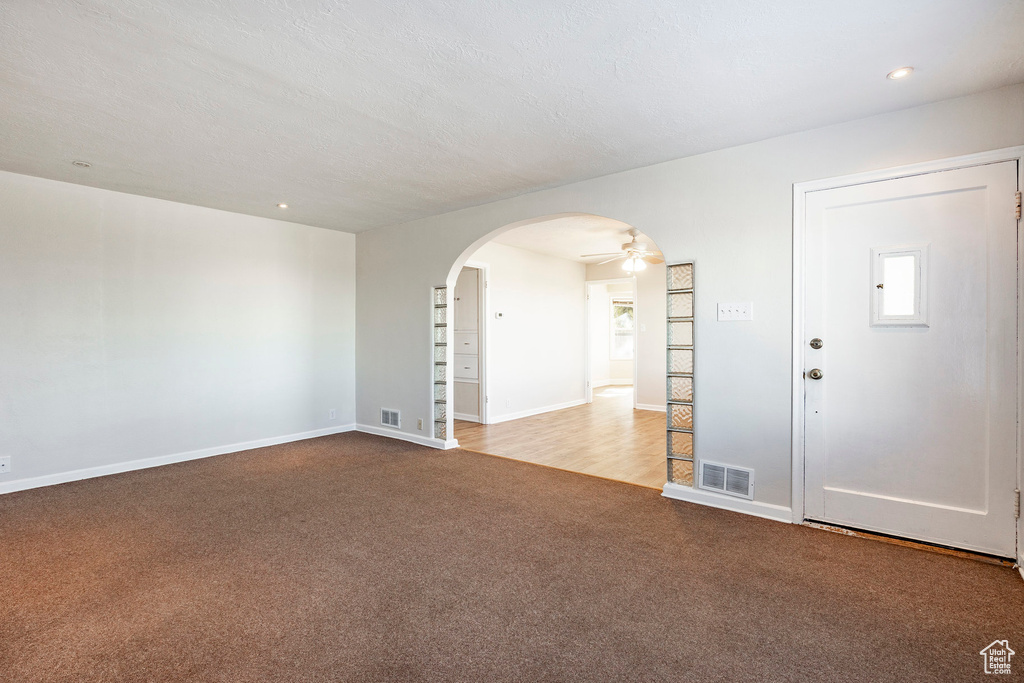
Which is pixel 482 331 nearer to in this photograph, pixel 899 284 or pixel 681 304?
pixel 681 304

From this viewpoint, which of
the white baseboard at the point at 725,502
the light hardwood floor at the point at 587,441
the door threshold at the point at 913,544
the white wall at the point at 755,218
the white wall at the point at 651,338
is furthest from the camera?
the white wall at the point at 651,338

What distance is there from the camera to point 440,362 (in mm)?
5156

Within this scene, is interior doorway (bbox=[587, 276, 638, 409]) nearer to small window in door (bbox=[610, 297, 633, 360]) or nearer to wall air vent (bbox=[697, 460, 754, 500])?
small window in door (bbox=[610, 297, 633, 360])

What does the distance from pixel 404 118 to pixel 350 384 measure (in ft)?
13.1

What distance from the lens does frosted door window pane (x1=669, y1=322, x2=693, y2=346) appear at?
11.4ft

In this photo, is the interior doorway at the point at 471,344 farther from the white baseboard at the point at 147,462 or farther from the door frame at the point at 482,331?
the white baseboard at the point at 147,462

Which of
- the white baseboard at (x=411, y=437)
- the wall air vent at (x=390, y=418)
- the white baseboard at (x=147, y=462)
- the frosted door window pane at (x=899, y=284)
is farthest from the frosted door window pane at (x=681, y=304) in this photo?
the white baseboard at (x=147, y=462)

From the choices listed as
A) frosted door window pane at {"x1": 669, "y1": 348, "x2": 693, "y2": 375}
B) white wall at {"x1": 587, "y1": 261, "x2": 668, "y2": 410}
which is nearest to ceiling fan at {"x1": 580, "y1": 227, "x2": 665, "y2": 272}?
white wall at {"x1": 587, "y1": 261, "x2": 668, "y2": 410}

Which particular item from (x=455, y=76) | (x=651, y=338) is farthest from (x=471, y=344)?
(x=455, y=76)

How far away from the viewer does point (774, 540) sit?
108 inches

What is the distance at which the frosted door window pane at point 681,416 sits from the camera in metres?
3.49

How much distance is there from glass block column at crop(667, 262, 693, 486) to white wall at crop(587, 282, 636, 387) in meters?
7.69

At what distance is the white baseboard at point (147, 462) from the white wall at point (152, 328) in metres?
0.04

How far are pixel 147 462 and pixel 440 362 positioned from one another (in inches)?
114
